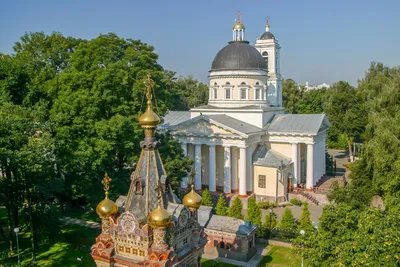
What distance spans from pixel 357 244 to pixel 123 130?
Result: 13467 millimetres

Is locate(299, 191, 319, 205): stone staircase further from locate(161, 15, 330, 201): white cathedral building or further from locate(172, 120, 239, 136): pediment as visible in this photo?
locate(172, 120, 239, 136): pediment

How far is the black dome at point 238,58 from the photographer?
33.0 m

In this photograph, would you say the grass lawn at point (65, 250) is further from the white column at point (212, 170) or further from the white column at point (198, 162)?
the white column at point (212, 170)

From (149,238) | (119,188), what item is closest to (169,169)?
(119,188)

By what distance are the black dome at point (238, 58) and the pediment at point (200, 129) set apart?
261 inches

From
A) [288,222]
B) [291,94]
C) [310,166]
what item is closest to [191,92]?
[291,94]

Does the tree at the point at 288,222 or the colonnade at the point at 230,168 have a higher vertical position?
the colonnade at the point at 230,168

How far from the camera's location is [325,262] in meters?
11.5

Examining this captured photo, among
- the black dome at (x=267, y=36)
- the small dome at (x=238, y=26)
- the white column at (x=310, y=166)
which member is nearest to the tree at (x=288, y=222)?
the white column at (x=310, y=166)

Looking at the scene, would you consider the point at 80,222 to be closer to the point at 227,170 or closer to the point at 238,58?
the point at 227,170

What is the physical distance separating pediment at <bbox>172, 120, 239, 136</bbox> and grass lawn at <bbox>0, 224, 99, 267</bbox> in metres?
10.9

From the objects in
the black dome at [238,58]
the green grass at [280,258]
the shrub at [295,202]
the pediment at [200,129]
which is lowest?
the green grass at [280,258]

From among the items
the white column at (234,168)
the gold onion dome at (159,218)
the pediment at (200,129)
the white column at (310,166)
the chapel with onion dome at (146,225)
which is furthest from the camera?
the white column at (234,168)

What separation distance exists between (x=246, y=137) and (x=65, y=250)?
47.5 ft
